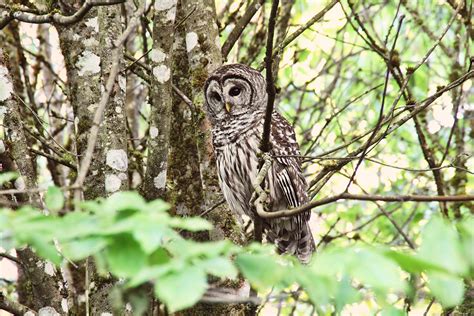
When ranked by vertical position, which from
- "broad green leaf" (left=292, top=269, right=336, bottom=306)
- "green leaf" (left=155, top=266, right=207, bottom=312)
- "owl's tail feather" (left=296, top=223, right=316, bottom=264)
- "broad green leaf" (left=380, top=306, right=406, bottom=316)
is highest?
"green leaf" (left=155, top=266, right=207, bottom=312)

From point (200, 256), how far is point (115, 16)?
2.37m

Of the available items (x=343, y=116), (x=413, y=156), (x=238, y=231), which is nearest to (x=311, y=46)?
(x=343, y=116)

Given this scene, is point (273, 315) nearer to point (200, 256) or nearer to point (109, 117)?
point (109, 117)

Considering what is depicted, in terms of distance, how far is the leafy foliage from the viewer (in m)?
1.33

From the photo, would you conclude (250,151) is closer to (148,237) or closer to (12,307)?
(12,307)

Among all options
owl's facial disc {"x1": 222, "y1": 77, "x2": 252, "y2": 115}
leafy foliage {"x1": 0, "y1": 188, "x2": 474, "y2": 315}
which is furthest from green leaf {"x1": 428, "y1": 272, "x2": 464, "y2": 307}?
owl's facial disc {"x1": 222, "y1": 77, "x2": 252, "y2": 115}

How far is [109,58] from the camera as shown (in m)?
3.64

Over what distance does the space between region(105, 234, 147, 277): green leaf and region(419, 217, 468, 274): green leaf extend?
0.55 m

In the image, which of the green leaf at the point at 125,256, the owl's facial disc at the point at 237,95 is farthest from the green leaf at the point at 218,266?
the owl's facial disc at the point at 237,95

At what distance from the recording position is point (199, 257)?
156 cm

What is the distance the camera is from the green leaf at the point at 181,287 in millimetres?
1269

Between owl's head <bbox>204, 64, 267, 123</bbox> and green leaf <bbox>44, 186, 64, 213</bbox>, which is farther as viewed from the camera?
owl's head <bbox>204, 64, 267, 123</bbox>

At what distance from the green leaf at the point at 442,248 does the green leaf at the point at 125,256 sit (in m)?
0.55

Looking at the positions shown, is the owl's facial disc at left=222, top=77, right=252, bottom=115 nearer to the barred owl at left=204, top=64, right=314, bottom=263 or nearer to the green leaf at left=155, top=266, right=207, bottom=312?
the barred owl at left=204, top=64, right=314, bottom=263
